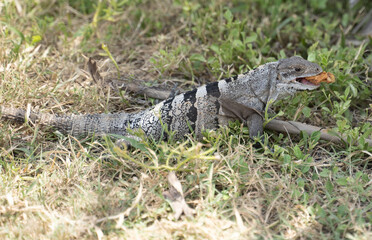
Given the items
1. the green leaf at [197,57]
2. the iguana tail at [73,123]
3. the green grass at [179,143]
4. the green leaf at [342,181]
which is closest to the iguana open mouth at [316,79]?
the green grass at [179,143]

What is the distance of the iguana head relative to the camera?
3.54 metres

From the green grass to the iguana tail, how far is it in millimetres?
94

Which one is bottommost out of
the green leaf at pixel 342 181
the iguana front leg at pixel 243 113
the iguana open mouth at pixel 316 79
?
the green leaf at pixel 342 181

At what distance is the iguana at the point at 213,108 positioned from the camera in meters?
3.56

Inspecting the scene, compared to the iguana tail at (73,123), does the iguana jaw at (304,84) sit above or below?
above

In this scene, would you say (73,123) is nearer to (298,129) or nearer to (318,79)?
(298,129)

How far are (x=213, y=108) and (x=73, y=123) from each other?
129 cm

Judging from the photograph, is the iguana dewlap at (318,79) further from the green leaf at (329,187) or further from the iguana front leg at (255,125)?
the green leaf at (329,187)

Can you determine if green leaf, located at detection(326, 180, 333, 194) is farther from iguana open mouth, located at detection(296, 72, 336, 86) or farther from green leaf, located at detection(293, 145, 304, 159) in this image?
iguana open mouth, located at detection(296, 72, 336, 86)

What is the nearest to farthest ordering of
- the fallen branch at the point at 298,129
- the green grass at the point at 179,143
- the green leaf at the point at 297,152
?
1. the green grass at the point at 179,143
2. the green leaf at the point at 297,152
3. the fallen branch at the point at 298,129

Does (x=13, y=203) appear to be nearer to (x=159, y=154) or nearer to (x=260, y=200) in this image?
(x=159, y=154)

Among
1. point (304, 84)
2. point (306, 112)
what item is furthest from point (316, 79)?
point (306, 112)

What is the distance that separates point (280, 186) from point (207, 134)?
2.42ft

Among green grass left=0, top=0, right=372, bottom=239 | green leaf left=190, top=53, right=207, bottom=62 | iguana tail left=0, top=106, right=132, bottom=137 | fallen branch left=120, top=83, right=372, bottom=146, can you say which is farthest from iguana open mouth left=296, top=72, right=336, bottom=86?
iguana tail left=0, top=106, right=132, bottom=137
